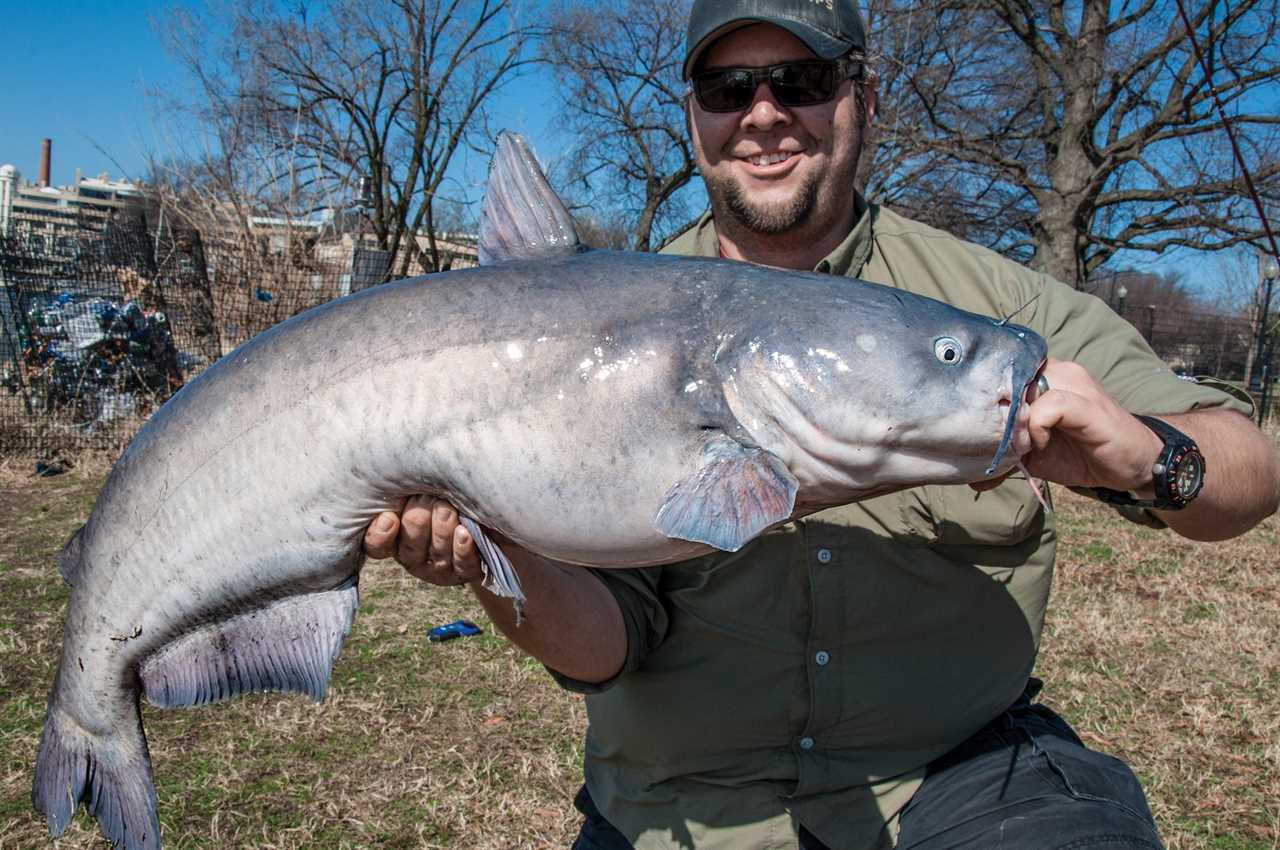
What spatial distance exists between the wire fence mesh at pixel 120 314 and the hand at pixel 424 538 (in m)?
7.54

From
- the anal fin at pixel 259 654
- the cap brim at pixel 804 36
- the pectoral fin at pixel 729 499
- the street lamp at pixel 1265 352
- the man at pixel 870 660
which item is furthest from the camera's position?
the street lamp at pixel 1265 352

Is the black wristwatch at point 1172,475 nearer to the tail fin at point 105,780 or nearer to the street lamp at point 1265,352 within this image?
the tail fin at point 105,780

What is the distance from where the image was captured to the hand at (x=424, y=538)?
1798 mm

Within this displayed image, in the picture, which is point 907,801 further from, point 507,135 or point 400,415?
point 507,135

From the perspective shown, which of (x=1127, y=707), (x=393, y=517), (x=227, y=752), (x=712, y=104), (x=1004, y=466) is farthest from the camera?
(x=1127, y=707)

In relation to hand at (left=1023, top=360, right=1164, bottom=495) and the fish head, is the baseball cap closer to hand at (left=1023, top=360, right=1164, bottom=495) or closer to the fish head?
the fish head

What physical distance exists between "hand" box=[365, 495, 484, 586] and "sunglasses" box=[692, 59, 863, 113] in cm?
152

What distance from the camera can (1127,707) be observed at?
156 inches

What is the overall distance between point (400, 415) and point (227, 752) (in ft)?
7.59

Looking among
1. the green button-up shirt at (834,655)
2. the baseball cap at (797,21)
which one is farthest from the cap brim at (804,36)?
the green button-up shirt at (834,655)

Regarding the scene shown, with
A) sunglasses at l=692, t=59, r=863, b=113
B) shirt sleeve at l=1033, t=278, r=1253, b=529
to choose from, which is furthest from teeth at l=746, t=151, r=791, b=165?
shirt sleeve at l=1033, t=278, r=1253, b=529

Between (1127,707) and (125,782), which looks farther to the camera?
(1127,707)

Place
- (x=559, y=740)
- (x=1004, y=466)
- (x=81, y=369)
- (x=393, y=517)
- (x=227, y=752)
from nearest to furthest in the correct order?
(x=1004, y=466)
(x=393, y=517)
(x=227, y=752)
(x=559, y=740)
(x=81, y=369)

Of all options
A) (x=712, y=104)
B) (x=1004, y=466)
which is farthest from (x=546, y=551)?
(x=712, y=104)
